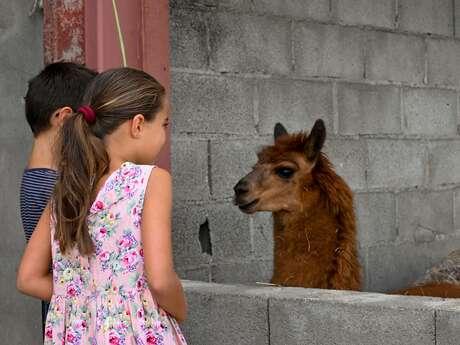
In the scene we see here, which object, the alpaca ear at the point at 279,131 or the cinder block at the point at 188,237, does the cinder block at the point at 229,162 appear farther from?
the alpaca ear at the point at 279,131

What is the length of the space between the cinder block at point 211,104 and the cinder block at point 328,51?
1.73 feet

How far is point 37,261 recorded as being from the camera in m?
3.04

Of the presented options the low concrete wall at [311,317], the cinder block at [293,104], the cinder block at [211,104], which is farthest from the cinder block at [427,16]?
the low concrete wall at [311,317]

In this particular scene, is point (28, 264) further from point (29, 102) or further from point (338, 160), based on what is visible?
point (338, 160)

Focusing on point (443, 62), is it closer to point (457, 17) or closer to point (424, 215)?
point (457, 17)

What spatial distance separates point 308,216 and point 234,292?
1.00 meters

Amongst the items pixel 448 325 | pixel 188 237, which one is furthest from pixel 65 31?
pixel 448 325

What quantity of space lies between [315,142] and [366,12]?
6.93 feet

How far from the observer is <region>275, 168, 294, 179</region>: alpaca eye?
16.2 ft

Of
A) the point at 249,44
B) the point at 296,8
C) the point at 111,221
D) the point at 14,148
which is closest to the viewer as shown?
the point at 111,221

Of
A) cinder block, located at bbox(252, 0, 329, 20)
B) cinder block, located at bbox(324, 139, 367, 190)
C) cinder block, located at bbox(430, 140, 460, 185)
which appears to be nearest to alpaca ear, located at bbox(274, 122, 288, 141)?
cinder block, located at bbox(252, 0, 329, 20)

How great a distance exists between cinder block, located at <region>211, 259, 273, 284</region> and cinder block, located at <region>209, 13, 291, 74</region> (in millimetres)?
1127

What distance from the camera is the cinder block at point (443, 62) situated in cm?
723

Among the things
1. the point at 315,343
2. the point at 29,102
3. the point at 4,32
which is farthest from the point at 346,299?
the point at 4,32
